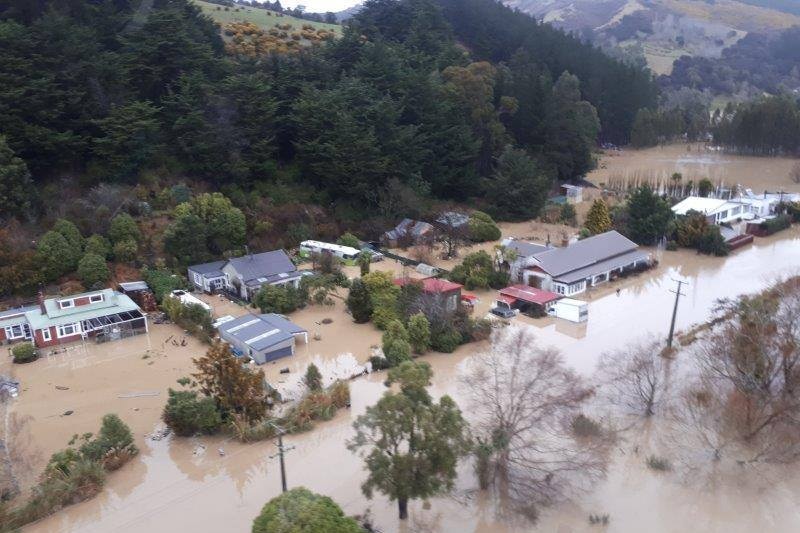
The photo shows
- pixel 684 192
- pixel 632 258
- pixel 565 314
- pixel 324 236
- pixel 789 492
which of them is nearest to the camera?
pixel 789 492

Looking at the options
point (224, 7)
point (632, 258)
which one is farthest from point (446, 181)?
point (224, 7)

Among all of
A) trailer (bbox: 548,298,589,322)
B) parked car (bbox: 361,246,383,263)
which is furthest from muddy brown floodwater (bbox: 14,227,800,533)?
parked car (bbox: 361,246,383,263)

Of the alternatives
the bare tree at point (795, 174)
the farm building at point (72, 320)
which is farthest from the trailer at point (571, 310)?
the bare tree at point (795, 174)

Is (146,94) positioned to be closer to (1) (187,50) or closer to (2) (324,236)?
(1) (187,50)

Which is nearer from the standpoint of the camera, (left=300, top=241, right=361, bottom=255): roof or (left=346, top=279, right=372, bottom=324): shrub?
(left=346, top=279, right=372, bottom=324): shrub

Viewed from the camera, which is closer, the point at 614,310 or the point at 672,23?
the point at 614,310

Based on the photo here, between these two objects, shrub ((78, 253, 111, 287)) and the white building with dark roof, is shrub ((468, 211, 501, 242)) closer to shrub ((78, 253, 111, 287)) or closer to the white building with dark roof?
the white building with dark roof
